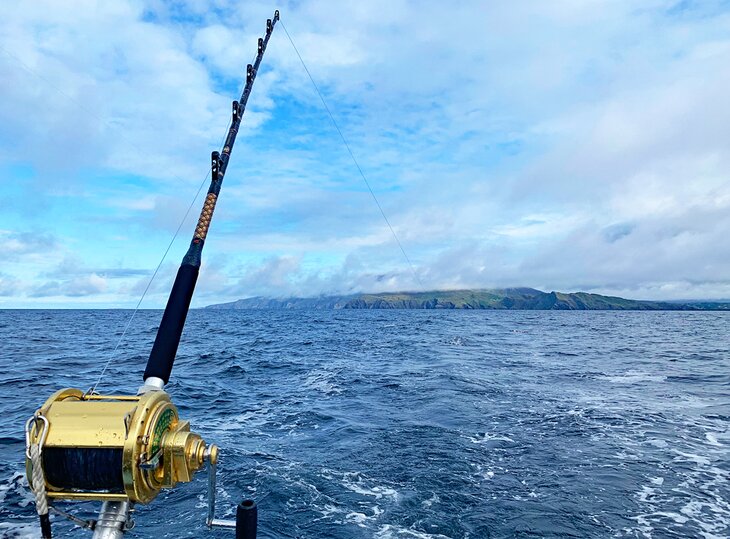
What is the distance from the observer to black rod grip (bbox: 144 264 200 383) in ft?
10.9

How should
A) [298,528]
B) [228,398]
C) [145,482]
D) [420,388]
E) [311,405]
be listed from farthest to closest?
[420,388], [228,398], [311,405], [298,528], [145,482]

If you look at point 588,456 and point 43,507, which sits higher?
point 43,507

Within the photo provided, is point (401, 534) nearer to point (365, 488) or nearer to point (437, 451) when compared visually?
point (365, 488)

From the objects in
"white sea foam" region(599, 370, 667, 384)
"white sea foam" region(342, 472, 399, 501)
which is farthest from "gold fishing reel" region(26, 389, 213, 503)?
"white sea foam" region(599, 370, 667, 384)

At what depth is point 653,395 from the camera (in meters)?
18.1

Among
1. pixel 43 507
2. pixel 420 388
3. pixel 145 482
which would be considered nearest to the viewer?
pixel 43 507

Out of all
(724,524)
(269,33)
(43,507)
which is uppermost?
(269,33)

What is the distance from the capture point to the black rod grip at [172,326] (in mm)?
3336

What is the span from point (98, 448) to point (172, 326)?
1261 mm

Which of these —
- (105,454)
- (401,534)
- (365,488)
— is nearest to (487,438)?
(365,488)

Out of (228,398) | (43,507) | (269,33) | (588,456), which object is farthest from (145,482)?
(228,398)

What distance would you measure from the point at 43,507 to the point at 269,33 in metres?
8.18

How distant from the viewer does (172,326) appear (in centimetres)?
353

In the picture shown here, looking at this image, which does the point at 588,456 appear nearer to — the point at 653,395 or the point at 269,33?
the point at 653,395
